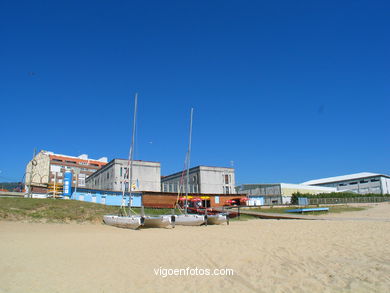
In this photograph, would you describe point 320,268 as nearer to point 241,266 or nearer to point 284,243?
point 241,266

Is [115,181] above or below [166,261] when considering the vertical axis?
above

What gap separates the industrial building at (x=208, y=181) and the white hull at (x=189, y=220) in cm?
4504

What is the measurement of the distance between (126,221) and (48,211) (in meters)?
7.77

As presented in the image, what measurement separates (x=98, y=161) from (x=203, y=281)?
385 feet

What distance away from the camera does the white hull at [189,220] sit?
25.5 m

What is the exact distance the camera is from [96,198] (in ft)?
148

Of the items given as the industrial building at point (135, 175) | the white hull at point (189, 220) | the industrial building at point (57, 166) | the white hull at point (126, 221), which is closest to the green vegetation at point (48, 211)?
the white hull at point (126, 221)

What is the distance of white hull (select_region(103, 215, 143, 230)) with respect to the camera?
2184cm

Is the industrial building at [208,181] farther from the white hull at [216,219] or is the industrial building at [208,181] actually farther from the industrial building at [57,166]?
the white hull at [216,219]

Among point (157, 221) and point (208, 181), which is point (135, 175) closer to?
point (208, 181)

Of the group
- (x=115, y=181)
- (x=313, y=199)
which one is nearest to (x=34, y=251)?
(x=115, y=181)

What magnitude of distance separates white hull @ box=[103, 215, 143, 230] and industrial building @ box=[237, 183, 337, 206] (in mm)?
42849

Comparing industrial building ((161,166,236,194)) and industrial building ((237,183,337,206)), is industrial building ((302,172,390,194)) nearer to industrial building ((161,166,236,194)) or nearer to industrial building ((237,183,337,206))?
industrial building ((237,183,337,206))

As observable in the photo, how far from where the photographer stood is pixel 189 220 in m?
25.5
